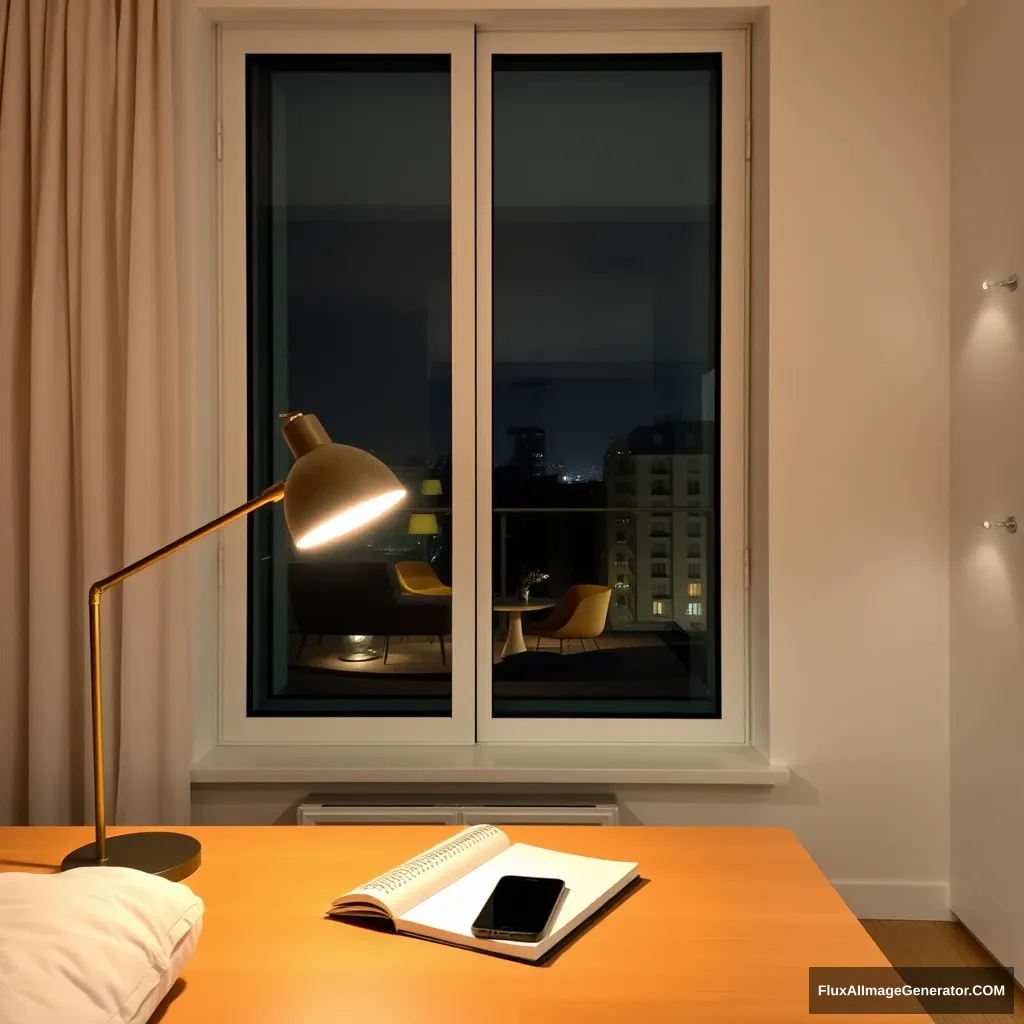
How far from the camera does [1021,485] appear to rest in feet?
7.34

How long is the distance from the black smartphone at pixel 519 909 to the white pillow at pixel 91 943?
366mm

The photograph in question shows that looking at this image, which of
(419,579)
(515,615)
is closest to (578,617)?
(515,615)

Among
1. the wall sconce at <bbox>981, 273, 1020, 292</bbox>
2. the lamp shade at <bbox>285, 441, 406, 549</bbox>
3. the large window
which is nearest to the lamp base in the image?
the lamp shade at <bbox>285, 441, 406, 549</bbox>

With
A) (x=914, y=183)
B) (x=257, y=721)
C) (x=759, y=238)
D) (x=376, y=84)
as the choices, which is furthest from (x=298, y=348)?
(x=914, y=183)

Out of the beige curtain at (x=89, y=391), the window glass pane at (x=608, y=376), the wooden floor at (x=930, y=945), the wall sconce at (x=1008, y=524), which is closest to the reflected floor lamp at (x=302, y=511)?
the beige curtain at (x=89, y=391)

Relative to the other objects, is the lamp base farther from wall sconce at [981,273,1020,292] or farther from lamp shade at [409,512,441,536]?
wall sconce at [981,273,1020,292]

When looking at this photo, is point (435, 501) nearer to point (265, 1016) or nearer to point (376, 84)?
point (376, 84)

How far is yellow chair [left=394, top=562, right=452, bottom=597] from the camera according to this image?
2.82 metres

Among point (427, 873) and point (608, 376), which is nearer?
point (427, 873)

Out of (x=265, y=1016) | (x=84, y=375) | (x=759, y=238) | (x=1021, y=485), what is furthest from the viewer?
(x=759, y=238)

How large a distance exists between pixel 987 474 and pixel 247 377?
6.60ft

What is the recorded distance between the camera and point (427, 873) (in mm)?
1372

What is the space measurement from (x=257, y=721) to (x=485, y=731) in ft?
2.17

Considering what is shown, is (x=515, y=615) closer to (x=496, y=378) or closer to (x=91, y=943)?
(x=496, y=378)
